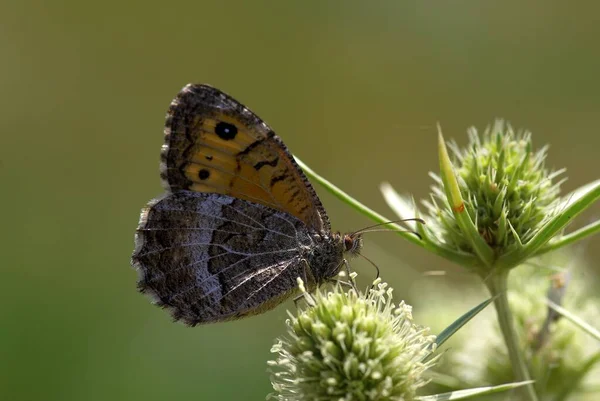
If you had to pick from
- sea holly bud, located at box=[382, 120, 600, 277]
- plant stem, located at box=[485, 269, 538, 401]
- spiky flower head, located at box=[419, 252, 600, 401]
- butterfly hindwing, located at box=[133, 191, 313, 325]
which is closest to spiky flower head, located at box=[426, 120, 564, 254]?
sea holly bud, located at box=[382, 120, 600, 277]

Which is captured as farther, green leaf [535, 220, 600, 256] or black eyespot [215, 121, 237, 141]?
black eyespot [215, 121, 237, 141]

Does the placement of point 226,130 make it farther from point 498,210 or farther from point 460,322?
point 460,322

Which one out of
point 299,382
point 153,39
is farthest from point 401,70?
point 299,382

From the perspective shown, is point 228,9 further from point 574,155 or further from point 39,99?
point 574,155

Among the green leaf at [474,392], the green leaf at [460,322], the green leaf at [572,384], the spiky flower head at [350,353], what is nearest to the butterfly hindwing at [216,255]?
the spiky flower head at [350,353]

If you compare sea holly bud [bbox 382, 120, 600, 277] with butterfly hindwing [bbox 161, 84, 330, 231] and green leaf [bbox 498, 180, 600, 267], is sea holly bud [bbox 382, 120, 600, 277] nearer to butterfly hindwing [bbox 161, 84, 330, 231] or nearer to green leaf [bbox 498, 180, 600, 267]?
green leaf [bbox 498, 180, 600, 267]

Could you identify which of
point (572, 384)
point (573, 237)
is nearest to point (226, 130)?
point (573, 237)
